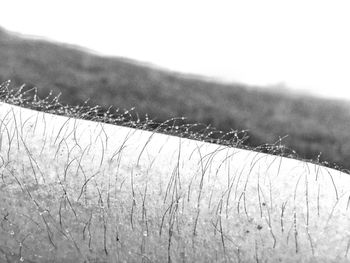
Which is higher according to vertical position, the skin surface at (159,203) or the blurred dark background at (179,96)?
the blurred dark background at (179,96)

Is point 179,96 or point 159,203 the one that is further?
point 179,96

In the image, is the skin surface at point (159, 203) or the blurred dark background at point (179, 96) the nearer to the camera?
the skin surface at point (159, 203)

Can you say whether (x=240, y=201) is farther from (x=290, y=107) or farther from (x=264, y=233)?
(x=290, y=107)

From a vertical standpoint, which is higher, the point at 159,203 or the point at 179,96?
the point at 179,96

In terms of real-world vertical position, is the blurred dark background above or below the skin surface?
above
